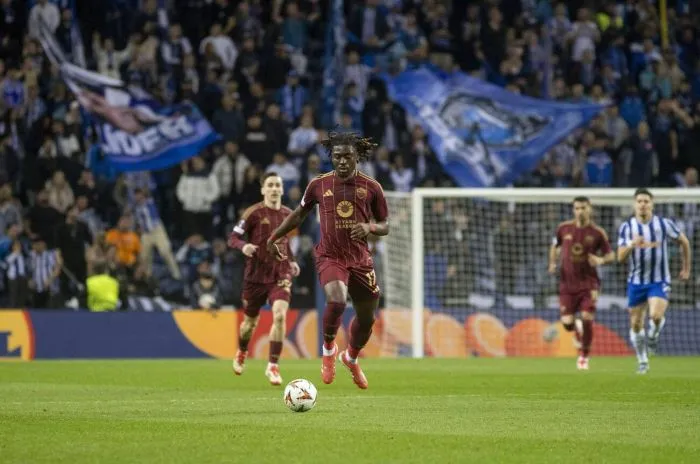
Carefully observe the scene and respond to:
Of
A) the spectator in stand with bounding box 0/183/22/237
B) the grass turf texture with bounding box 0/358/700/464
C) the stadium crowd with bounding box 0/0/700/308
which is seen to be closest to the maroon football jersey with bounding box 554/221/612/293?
the grass turf texture with bounding box 0/358/700/464

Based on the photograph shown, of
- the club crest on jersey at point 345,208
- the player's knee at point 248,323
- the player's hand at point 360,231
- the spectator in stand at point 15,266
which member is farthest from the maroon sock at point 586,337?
the spectator in stand at point 15,266

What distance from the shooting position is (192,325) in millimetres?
24531

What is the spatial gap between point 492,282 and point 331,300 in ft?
41.8

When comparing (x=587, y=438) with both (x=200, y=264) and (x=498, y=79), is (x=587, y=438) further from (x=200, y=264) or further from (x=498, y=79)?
(x=498, y=79)

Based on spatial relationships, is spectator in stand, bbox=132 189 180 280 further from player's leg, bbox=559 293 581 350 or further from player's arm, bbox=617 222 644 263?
player's arm, bbox=617 222 644 263

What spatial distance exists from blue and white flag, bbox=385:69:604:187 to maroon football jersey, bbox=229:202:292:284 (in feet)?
33.3

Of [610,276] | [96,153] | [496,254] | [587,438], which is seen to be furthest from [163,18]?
[587,438]

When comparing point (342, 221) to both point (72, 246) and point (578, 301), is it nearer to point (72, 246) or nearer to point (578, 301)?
point (578, 301)

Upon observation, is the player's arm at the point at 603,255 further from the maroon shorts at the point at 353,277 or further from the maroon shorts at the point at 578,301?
the maroon shorts at the point at 353,277

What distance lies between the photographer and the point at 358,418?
36.4ft

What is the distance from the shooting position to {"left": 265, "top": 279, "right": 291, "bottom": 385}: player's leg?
15.9 m

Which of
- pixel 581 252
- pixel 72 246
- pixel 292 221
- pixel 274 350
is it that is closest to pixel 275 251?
pixel 292 221

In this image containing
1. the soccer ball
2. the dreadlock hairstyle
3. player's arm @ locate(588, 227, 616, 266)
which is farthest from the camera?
player's arm @ locate(588, 227, 616, 266)

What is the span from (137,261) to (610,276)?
8.70 m
